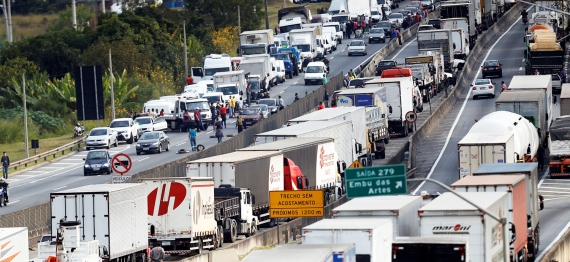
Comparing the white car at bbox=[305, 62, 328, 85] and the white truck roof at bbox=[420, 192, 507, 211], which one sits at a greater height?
the white car at bbox=[305, 62, 328, 85]

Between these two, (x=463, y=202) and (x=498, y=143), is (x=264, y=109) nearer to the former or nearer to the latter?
(x=498, y=143)

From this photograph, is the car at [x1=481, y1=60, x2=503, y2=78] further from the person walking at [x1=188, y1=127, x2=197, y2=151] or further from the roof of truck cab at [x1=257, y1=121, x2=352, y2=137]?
the roof of truck cab at [x1=257, y1=121, x2=352, y2=137]

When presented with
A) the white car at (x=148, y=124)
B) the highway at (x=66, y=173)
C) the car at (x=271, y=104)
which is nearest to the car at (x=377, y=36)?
the car at (x=271, y=104)

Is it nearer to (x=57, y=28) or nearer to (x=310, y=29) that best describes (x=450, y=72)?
(x=310, y=29)

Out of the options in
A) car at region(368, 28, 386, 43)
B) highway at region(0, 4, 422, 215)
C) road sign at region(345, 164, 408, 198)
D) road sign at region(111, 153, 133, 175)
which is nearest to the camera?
road sign at region(345, 164, 408, 198)

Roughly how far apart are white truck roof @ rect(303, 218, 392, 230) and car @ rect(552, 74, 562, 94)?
1954 inches

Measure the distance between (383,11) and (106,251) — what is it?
102 metres

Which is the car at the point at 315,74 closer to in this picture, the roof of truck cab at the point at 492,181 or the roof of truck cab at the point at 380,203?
the roof of truck cab at the point at 492,181

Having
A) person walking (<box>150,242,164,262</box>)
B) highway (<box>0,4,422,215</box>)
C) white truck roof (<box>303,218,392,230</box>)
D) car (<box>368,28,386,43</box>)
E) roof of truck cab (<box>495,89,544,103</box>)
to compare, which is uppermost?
car (<box>368,28,386,43</box>)

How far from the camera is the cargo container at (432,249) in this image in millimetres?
29312

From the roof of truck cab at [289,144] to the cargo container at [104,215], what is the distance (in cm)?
1292

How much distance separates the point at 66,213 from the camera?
36531 millimetres

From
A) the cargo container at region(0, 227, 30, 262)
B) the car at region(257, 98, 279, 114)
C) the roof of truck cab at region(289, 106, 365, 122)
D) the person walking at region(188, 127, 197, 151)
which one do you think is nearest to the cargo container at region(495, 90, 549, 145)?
the roof of truck cab at region(289, 106, 365, 122)

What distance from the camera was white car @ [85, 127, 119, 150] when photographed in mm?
70000
